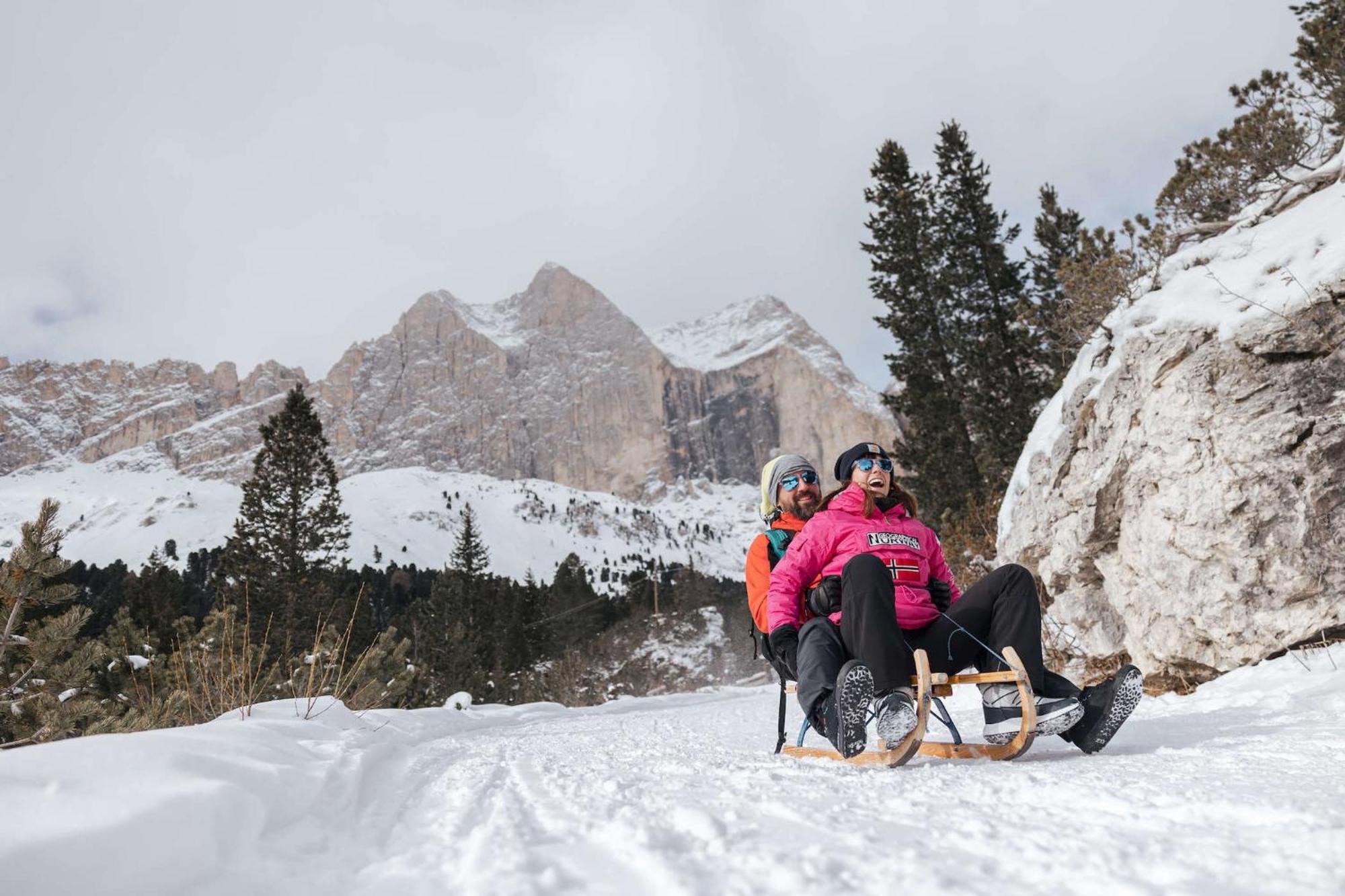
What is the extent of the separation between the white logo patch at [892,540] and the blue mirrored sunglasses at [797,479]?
30.8 inches

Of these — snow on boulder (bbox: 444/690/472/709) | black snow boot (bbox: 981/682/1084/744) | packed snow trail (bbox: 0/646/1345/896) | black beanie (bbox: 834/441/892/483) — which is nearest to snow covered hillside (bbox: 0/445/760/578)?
snow on boulder (bbox: 444/690/472/709)

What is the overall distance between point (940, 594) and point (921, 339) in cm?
1591

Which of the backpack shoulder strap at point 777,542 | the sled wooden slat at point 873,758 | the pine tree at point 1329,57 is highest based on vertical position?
the pine tree at point 1329,57

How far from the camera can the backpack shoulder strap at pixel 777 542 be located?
3398 millimetres

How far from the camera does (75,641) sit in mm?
5523

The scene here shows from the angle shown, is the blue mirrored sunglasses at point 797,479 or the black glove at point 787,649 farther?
the blue mirrored sunglasses at point 797,479

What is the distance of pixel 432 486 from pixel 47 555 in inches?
7024

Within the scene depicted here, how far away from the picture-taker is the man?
3361 millimetres

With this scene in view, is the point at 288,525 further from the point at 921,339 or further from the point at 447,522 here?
the point at 447,522

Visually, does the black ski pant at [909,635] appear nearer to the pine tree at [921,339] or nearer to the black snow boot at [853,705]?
the black snow boot at [853,705]

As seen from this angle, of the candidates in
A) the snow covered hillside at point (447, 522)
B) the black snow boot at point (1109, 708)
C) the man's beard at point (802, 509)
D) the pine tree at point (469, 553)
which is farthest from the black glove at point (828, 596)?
the snow covered hillside at point (447, 522)

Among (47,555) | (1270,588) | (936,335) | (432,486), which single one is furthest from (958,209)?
(432,486)

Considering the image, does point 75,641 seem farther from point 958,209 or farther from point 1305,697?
point 958,209

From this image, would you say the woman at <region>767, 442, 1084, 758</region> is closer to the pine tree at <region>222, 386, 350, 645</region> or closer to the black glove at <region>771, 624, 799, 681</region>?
the black glove at <region>771, 624, 799, 681</region>
